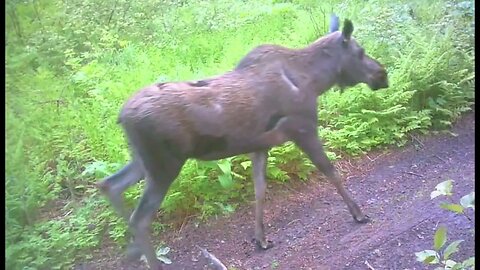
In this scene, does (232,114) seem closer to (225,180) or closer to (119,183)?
(119,183)

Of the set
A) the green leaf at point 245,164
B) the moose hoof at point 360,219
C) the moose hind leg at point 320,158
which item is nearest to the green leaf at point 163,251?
the green leaf at point 245,164

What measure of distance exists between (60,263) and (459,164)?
2.48 meters

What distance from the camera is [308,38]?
477cm

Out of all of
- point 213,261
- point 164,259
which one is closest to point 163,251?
point 164,259

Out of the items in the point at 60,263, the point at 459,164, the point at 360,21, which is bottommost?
the point at 459,164

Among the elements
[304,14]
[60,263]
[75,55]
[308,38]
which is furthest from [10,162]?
[304,14]

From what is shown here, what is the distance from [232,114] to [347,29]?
0.70 metres

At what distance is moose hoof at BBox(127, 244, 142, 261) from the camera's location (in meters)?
A: 3.17

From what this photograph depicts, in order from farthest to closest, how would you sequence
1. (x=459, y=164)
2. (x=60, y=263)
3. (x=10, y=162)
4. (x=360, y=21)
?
(x=360, y=21) < (x=459, y=164) < (x=60, y=263) < (x=10, y=162)

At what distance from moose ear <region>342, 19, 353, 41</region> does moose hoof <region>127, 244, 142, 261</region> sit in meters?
1.31

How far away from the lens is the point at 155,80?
13.5ft

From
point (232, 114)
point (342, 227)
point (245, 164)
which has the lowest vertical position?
point (342, 227)

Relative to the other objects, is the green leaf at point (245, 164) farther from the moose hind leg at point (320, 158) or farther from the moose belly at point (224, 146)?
the moose belly at point (224, 146)

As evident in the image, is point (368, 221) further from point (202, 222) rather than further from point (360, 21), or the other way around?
point (360, 21)
